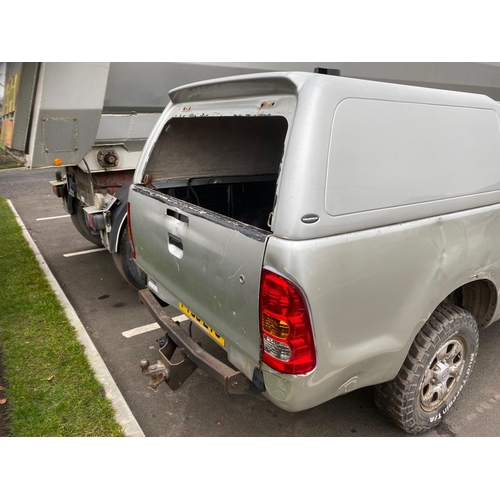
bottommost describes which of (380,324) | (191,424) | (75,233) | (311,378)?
(75,233)

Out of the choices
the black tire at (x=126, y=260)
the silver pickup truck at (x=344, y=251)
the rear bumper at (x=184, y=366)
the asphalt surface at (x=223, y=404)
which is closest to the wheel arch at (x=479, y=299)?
the silver pickup truck at (x=344, y=251)

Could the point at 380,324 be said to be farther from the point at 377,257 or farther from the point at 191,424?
the point at 191,424

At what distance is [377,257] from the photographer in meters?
2.01

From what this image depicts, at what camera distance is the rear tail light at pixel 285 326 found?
5.92 ft

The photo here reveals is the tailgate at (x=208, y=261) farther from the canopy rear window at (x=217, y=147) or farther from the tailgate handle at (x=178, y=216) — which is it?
the canopy rear window at (x=217, y=147)

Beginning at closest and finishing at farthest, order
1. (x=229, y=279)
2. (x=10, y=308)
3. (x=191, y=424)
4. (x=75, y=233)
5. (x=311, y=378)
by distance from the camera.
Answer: (x=311, y=378) → (x=229, y=279) → (x=191, y=424) → (x=10, y=308) → (x=75, y=233)

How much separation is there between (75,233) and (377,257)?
645 cm

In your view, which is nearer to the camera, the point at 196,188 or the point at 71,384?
the point at 71,384

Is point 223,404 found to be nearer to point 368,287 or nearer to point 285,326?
point 285,326

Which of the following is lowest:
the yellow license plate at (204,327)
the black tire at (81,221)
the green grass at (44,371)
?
the green grass at (44,371)

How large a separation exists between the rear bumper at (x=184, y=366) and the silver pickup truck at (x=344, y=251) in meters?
0.01

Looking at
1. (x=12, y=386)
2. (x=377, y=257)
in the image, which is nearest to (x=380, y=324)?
A: (x=377, y=257)
